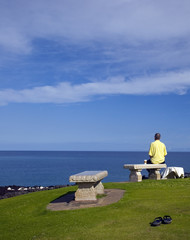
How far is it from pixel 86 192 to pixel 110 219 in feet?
10.0

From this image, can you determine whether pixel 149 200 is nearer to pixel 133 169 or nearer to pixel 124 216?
pixel 124 216

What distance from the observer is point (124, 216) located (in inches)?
413

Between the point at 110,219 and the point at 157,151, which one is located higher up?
the point at 157,151

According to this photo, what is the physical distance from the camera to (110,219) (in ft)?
33.8

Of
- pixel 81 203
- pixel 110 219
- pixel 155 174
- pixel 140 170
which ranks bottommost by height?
pixel 110 219

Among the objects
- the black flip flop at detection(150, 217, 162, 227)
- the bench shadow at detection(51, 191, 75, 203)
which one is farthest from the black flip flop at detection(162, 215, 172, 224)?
the bench shadow at detection(51, 191, 75, 203)

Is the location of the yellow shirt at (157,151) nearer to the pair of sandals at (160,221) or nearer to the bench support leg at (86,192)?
the bench support leg at (86,192)

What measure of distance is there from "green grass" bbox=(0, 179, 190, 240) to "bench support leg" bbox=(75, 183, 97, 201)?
1.28 metres

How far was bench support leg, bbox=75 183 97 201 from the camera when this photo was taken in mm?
13164

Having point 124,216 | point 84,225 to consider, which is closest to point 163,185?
point 124,216

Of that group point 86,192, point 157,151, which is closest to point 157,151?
point 157,151

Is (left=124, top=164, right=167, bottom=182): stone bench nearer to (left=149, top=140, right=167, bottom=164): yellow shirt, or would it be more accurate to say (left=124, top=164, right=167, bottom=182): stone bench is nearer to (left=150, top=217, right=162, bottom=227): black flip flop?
(left=149, top=140, right=167, bottom=164): yellow shirt

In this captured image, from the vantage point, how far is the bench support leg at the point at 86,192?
13.2 m

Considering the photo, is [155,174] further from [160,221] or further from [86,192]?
[160,221]
